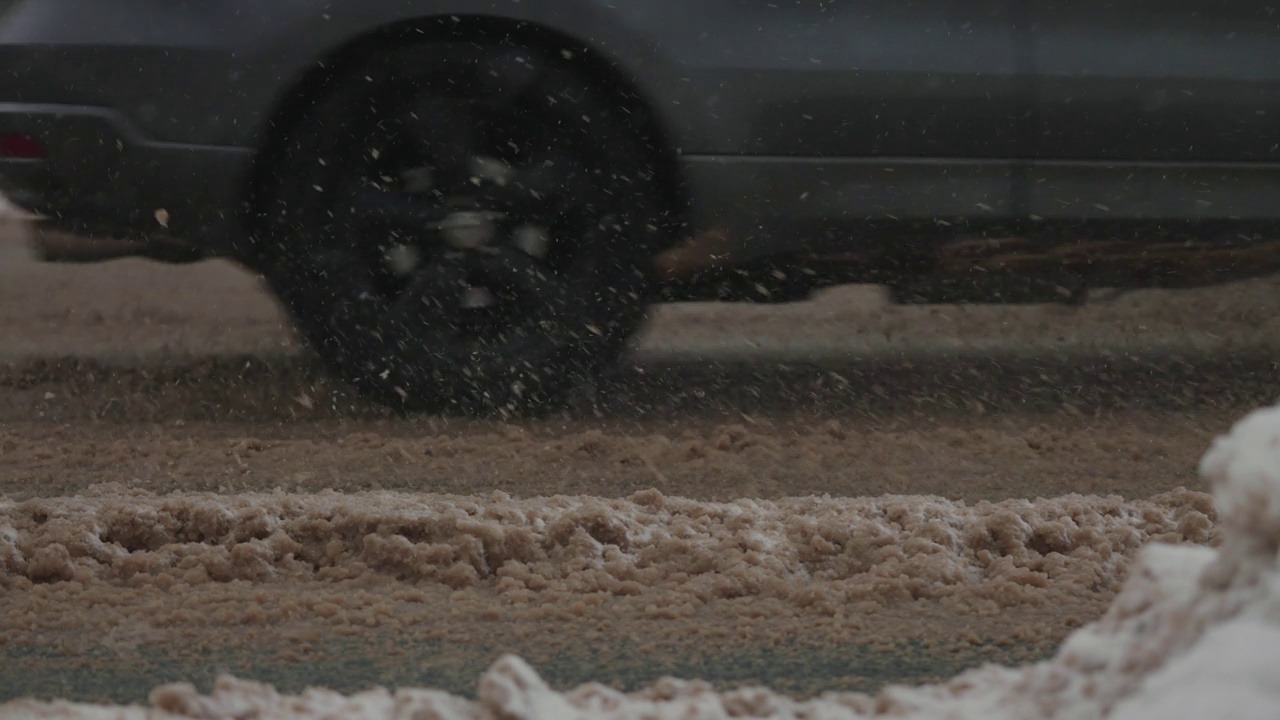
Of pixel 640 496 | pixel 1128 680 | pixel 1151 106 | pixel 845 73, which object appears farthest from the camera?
pixel 1151 106

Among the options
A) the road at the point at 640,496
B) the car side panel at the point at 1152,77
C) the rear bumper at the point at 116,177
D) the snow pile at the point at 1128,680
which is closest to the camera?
the snow pile at the point at 1128,680

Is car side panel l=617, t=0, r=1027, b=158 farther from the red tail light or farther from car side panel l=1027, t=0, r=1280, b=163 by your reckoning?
the red tail light

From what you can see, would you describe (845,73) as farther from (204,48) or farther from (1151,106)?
(204,48)

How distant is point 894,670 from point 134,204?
281 cm

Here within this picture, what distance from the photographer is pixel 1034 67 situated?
4.19 m

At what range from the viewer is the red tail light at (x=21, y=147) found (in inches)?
159

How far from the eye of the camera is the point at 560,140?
4.16 meters

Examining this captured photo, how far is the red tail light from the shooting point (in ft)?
13.2

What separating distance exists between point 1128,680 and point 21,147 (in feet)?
12.0

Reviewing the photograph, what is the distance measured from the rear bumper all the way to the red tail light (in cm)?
1

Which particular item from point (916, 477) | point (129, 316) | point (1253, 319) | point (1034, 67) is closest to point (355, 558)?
point (916, 477)

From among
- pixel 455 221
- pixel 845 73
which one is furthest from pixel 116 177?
pixel 845 73

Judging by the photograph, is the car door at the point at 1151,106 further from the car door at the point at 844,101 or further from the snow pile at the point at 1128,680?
the snow pile at the point at 1128,680

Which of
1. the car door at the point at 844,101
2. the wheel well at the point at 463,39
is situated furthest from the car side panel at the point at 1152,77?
the wheel well at the point at 463,39
